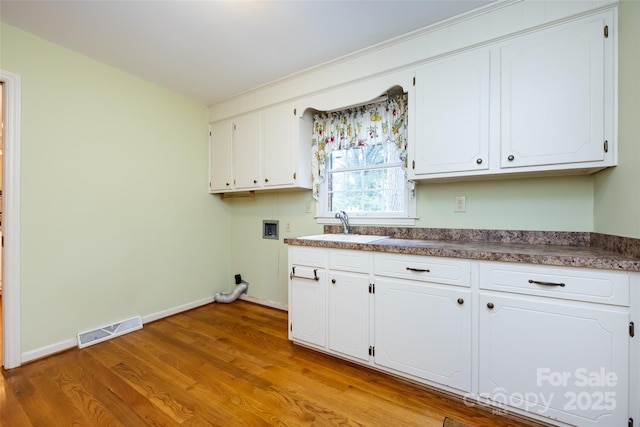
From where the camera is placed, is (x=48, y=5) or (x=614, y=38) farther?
(x=48, y=5)

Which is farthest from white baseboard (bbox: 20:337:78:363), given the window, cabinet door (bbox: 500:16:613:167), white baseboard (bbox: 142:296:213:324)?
cabinet door (bbox: 500:16:613:167)

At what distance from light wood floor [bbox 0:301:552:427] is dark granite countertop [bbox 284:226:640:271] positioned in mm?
871

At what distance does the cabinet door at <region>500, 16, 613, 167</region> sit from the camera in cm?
152

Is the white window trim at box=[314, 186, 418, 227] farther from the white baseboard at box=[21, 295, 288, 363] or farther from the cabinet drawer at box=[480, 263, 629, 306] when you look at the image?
the white baseboard at box=[21, 295, 288, 363]

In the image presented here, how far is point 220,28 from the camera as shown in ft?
6.47

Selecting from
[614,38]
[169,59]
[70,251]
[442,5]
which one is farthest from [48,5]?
[614,38]

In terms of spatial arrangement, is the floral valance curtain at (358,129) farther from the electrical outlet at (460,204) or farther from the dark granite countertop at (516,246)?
the dark granite countertop at (516,246)

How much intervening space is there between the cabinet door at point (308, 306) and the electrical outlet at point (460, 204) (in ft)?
3.79

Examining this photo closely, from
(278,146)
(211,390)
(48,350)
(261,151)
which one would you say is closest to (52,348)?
(48,350)

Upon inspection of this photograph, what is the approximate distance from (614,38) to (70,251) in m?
3.95

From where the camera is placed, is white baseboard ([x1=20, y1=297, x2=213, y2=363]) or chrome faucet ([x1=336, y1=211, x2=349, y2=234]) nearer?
white baseboard ([x1=20, y1=297, x2=213, y2=363])

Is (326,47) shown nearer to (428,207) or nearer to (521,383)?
(428,207)

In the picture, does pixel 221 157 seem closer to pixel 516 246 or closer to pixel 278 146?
pixel 278 146

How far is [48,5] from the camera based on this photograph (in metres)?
1.76
